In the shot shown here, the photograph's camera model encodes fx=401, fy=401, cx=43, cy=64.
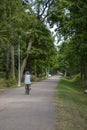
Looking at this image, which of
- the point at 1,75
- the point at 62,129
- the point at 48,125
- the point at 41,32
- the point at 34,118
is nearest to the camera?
the point at 62,129

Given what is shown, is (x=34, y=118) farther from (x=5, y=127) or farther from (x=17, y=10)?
(x=17, y=10)

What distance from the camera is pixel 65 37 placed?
49875mm

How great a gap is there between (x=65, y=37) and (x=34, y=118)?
34654 mm

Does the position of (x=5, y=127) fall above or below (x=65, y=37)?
below

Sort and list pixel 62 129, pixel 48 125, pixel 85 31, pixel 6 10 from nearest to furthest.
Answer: pixel 62 129, pixel 48 125, pixel 6 10, pixel 85 31

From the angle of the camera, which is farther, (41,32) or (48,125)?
(41,32)

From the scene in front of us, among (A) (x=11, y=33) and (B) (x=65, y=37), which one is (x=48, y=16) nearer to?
(B) (x=65, y=37)

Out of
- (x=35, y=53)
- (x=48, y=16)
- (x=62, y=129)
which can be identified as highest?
(x=48, y=16)

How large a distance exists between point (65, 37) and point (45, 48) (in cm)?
2126

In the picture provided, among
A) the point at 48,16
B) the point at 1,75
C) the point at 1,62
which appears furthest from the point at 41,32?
the point at 1,62

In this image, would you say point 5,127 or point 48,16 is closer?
point 5,127

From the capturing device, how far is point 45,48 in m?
71.0

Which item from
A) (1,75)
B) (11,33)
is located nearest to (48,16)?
(1,75)

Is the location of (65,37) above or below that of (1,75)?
above
